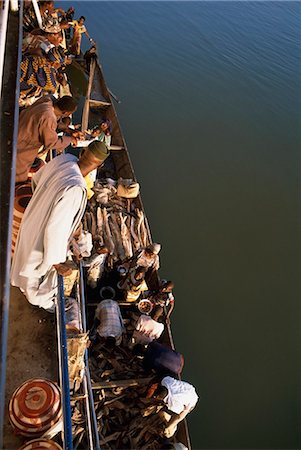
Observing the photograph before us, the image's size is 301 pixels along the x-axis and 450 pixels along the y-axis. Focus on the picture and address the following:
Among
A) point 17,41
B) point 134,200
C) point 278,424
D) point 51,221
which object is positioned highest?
point 17,41

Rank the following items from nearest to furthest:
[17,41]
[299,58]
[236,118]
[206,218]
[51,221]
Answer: [51,221] → [17,41] → [206,218] → [236,118] → [299,58]

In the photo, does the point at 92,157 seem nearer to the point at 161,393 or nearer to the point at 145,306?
the point at 161,393

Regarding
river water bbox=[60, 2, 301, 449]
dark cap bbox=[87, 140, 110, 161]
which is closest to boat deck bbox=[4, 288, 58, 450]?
dark cap bbox=[87, 140, 110, 161]

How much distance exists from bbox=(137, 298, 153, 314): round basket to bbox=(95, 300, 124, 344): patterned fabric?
48 centimetres

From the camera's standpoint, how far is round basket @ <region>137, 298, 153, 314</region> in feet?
21.4

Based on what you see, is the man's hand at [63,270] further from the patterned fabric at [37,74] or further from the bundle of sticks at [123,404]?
the patterned fabric at [37,74]

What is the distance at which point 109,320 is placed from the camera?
234 inches

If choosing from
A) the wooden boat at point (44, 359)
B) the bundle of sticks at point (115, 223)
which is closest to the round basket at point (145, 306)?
the wooden boat at point (44, 359)

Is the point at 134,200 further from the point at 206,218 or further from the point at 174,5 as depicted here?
the point at 174,5

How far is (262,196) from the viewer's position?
445 inches

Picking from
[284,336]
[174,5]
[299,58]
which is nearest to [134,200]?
[284,336]

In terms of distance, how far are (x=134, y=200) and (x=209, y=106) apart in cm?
702

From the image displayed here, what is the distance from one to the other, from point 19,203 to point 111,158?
19.8ft

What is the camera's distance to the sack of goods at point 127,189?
8242mm
